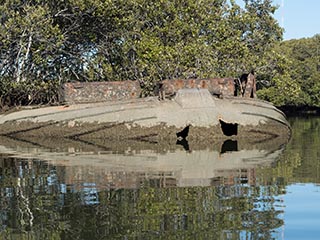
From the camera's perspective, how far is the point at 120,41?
100ft

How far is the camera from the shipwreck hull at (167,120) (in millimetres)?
14883

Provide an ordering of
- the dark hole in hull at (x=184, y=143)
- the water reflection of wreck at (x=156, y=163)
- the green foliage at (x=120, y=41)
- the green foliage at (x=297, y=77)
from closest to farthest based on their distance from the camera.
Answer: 1. the water reflection of wreck at (x=156, y=163)
2. the dark hole in hull at (x=184, y=143)
3. the green foliage at (x=120, y=41)
4. the green foliage at (x=297, y=77)

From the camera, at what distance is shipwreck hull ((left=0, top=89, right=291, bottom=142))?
14883 mm

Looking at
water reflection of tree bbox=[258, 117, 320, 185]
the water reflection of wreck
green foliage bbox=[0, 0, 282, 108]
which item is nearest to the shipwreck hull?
the water reflection of wreck

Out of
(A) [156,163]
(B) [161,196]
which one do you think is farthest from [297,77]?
(B) [161,196]

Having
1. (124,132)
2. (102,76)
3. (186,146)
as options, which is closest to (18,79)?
(102,76)

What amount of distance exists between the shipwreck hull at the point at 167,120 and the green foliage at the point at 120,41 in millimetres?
8559

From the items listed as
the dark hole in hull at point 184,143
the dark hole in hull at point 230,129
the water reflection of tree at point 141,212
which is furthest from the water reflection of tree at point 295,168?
the dark hole in hull at point 230,129

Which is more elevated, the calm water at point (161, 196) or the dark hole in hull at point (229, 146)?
the dark hole in hull at point (229, 146)

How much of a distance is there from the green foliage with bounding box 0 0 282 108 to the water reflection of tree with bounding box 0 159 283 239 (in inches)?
708

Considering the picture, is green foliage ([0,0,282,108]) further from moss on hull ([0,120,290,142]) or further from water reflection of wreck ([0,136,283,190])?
water reflection of wreck ([0,136,283,190])

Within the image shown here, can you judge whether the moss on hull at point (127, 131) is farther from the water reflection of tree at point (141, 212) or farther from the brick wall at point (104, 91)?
the water reflection of tree at point (141, 212)

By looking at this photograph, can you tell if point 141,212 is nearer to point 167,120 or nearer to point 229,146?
point 229,146

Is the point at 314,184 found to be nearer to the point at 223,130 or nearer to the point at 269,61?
the point at 223,130
